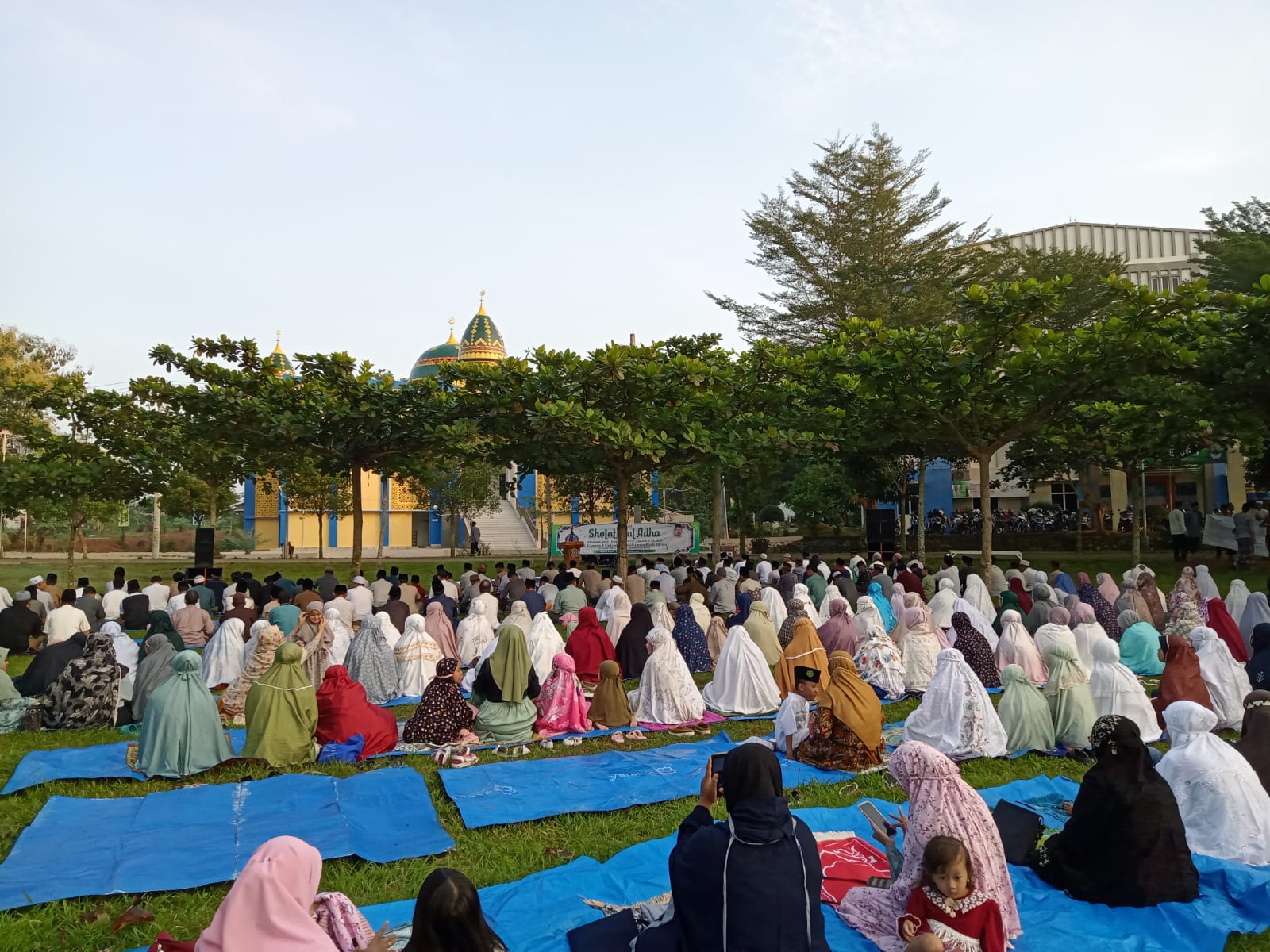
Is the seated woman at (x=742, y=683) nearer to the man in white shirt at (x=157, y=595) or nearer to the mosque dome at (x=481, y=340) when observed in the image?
the man in white shirt at (x=157, y=595)

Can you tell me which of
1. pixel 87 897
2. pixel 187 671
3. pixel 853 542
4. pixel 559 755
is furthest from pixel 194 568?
pixel 853 542

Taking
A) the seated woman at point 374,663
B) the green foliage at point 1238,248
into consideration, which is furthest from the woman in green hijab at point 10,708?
the green foliage at point 1238,248

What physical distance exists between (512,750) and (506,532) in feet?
107

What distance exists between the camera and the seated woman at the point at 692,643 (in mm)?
10867

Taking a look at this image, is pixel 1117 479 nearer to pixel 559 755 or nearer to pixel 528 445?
pixel 528 445

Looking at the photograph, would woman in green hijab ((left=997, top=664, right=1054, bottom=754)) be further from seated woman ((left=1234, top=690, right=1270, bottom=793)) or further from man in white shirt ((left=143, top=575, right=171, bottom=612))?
man in white shirt ((left=143, top=575, right=171, bottom=612))

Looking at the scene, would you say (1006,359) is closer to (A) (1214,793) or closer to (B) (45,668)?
(A) (1214,793)

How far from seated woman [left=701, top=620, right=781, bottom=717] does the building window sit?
3246 cm

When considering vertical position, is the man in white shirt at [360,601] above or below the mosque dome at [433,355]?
below

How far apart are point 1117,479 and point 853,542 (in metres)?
12.7

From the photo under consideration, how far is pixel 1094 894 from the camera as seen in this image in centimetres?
430

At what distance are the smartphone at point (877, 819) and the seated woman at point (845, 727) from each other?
2019 mm

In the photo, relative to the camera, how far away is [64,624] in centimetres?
1019

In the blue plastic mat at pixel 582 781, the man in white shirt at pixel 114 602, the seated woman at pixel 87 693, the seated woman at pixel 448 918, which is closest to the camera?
the seated woman at pixel 448 918
